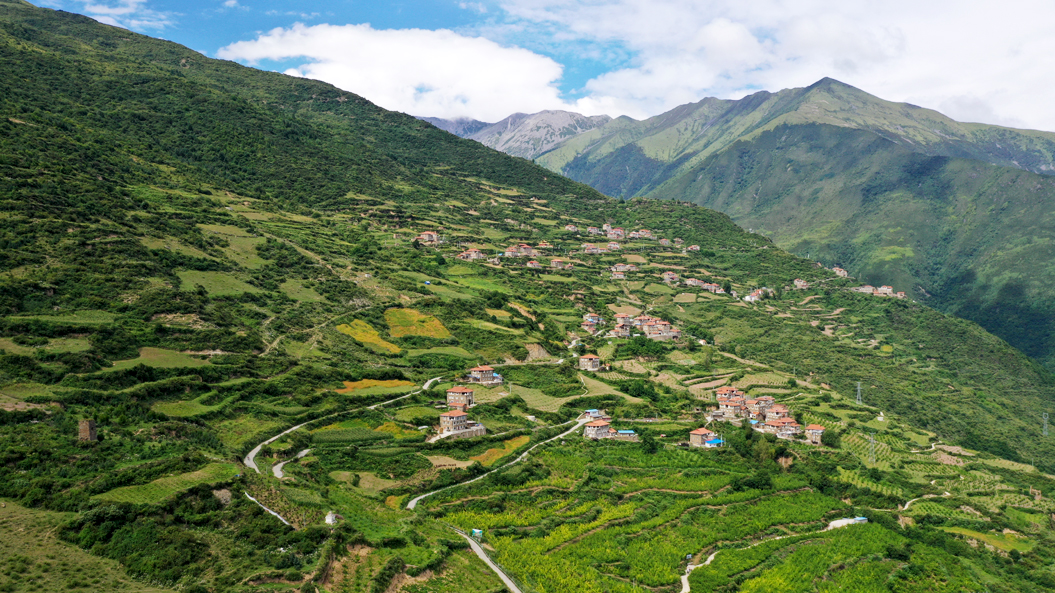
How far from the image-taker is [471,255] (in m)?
113

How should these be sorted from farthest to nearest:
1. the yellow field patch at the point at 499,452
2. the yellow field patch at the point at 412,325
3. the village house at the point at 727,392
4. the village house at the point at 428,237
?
the village house at the point at 428,237
the yellow field patch at the point at 412,325
the village house at the point at 727,392
the yellow field patch at the point at 499,452

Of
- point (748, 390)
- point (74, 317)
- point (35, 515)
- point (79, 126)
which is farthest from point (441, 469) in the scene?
point (79, 126)

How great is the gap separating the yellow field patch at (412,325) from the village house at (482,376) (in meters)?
→ 10.5

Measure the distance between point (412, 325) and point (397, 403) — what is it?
2081 centimetres

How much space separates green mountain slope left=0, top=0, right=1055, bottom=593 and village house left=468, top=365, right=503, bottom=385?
271cm

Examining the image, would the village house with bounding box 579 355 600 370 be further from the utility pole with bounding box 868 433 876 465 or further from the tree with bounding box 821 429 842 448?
the utility pole with bounding box 868 433 876 465

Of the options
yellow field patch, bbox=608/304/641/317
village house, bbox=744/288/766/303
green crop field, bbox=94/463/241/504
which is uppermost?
village house, bbox=744/288/766/303

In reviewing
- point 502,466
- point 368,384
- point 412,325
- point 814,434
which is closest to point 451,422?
point 502,466

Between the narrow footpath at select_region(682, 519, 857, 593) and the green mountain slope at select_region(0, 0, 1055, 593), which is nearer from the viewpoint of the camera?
the green mountain slope at select_region(0, 0, 1055, 593)

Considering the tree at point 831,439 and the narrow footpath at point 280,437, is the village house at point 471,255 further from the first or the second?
the tree at point 831,439

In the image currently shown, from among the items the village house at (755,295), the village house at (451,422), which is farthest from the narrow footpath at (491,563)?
the village house at (755,295)

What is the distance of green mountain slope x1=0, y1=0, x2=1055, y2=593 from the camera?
29.2 metres

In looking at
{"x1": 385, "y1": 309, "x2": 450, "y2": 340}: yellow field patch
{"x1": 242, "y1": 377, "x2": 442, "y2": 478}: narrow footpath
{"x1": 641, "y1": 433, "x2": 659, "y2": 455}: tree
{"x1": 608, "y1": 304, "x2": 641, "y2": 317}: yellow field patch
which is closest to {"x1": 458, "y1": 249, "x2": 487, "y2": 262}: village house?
{"x1": 608, "y1": 304, "x2": 641, "y2": 317}: yellow field patch

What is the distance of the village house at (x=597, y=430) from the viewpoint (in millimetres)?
56031
